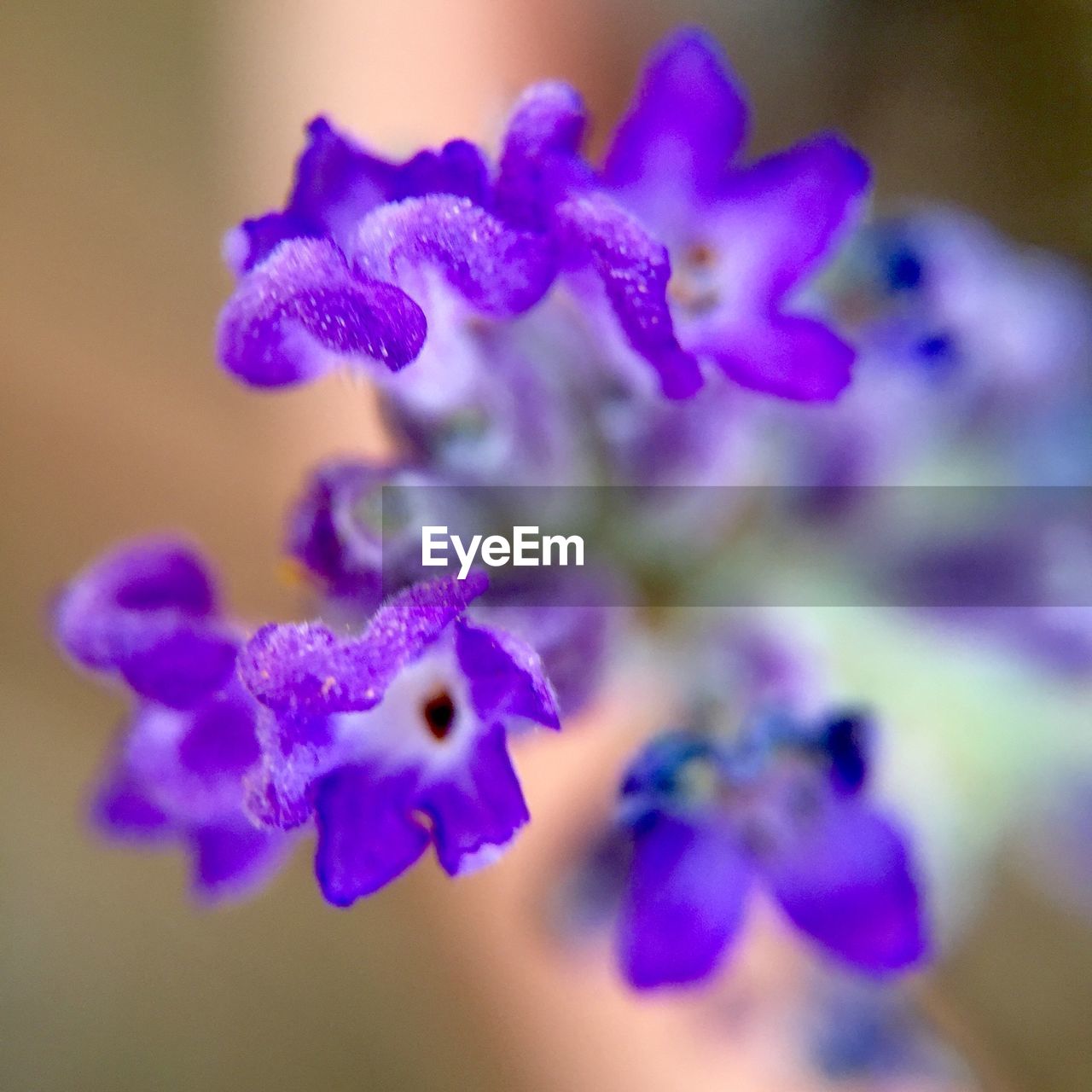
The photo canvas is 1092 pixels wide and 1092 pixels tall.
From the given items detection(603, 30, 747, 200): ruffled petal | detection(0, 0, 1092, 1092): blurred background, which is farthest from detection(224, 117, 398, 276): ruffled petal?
detection(0, 0, 1092, 1092): blurred background

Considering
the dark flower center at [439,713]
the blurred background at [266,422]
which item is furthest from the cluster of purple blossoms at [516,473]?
the blurred background at [266,422]

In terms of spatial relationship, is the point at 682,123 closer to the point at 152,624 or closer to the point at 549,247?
the point at 549,247

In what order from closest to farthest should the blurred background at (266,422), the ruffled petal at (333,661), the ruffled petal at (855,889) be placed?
1. the ruffled petal at (333,661)
2. the ruffled petal at (855,889)
3. the blurred background at (266,422)

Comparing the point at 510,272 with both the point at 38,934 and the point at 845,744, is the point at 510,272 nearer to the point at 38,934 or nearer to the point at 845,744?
the point at 845,744

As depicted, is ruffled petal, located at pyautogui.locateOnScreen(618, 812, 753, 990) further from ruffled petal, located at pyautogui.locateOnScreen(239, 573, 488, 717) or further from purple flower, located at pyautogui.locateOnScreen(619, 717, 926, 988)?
ruffled petal, located at pyautogui.locateOnScreen(239, 573, 488, 717)

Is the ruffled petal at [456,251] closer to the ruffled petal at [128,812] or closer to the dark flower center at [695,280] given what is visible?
the dark flower center at [695,280]

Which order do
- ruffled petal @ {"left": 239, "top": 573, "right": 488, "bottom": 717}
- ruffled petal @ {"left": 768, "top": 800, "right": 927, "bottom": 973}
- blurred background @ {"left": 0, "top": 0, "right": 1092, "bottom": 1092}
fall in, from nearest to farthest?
ruffled petal @ {"left": 239, "top": 573, "right": 488, "bottom": 717}, ruffled petal @ {"left": 768, "top": 800, "right": 927, "bottom": 973}, blurred background @ {"left": 0, "top": 0, "right": 1092, "bottom": 1092}

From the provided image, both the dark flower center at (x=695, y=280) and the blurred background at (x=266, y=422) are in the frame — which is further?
the blurred background at (x=266, y=422)
